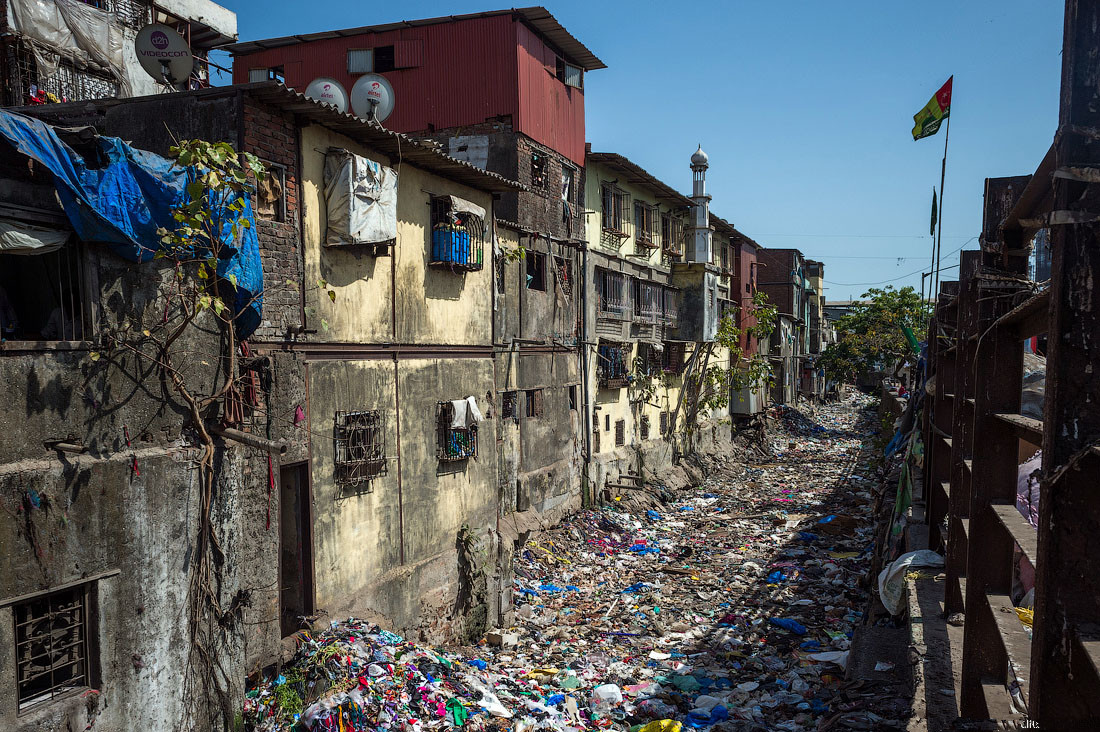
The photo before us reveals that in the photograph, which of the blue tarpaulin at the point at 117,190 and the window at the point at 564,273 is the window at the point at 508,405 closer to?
the window at the point at 564,273

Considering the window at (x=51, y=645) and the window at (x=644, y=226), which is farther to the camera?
the window at (x=644, y=226)

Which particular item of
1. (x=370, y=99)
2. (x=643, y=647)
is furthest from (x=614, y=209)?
(x=643, y=647)

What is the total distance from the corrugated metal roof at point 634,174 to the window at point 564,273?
3162 millimetres

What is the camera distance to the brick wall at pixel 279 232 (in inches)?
291

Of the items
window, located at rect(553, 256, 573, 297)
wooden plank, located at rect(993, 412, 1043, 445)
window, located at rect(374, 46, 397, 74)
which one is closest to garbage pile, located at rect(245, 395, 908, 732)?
wooden plank, located at rect(993, 412, 1043, 445)

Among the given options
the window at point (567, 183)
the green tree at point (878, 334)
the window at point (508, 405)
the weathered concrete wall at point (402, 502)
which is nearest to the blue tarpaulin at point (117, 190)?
the weathered concrete wall at point (402, 502)

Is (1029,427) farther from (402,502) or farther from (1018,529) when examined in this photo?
(402,502)

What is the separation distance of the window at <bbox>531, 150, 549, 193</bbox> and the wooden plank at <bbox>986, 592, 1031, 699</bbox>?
45.6ft

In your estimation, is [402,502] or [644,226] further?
[644,226]

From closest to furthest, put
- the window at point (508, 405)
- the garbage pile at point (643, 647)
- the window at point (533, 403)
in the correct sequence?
the garbage pile at point (643, 647)
the window at point (508, 405)
the window at point (533, 403)

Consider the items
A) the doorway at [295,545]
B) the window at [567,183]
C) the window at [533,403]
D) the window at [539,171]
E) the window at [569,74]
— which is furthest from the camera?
the window at [569,74]

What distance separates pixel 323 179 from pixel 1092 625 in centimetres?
802

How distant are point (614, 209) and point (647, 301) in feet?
11.0

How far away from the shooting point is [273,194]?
7691 mm
